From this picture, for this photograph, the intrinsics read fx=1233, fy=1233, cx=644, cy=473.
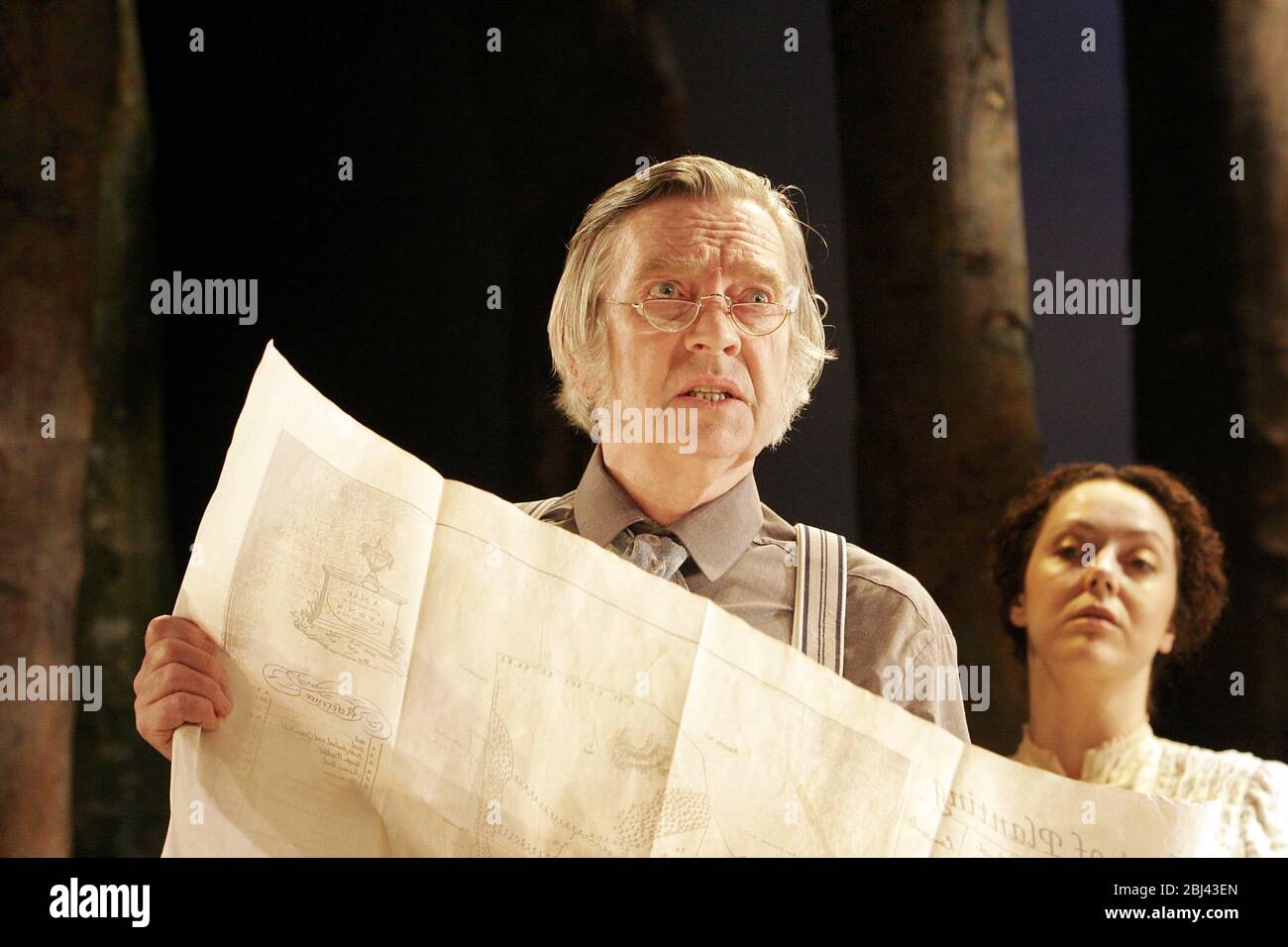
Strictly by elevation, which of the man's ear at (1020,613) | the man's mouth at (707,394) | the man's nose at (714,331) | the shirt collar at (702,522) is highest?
the man's nose at (714,331)

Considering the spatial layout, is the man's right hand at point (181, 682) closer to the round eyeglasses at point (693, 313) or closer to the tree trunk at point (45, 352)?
the tree trunk at point (45, 352)

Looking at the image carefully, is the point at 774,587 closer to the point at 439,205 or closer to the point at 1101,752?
the point at 1101,752

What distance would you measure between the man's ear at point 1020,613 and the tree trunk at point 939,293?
3 cm

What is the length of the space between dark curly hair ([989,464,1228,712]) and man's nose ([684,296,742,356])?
483 mm

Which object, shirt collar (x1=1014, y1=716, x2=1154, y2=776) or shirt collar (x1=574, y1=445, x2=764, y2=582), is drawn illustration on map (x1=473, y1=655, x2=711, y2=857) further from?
shirt collar (x1=1014, y1=716, x2=1154, y2=776)

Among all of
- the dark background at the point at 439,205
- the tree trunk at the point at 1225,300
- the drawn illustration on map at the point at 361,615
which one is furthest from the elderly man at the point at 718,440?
the tree trunk at the point at 1225,300

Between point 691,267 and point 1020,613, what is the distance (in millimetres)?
660

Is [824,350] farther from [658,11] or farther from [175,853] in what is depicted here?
[175,853]

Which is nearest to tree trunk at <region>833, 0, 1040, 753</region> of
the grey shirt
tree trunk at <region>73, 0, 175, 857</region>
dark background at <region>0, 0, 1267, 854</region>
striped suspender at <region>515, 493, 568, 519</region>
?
dark background at <region>0, 0, 1267, 854</region>

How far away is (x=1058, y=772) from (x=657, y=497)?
2.19 feet

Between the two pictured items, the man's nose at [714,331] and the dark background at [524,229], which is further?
the dark background at [524,229]

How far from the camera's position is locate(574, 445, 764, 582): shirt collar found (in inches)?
62.7

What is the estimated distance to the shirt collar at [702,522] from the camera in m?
1.59
